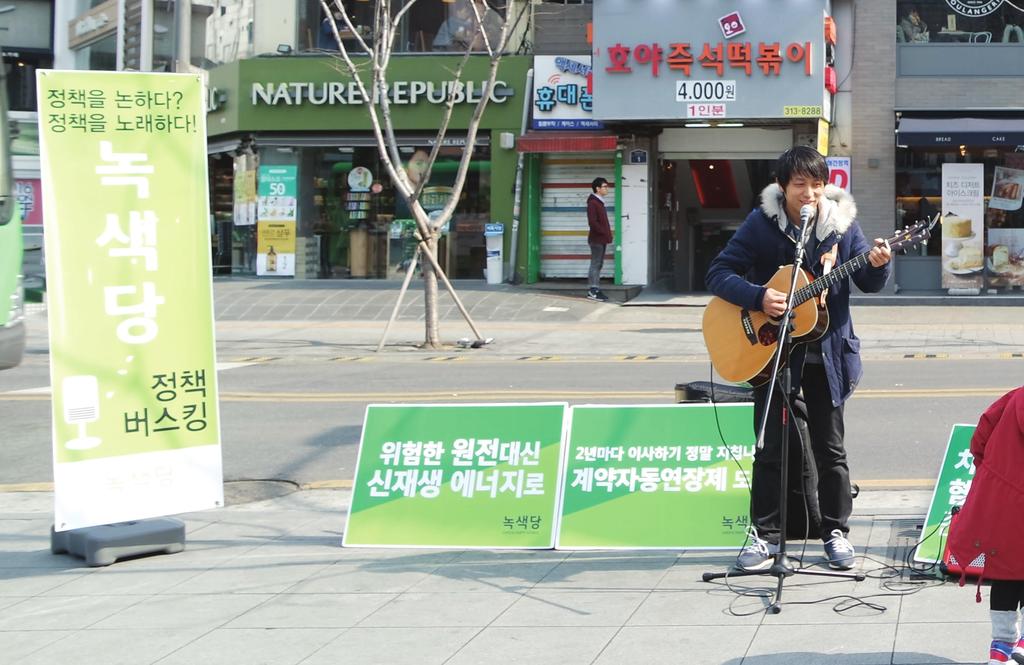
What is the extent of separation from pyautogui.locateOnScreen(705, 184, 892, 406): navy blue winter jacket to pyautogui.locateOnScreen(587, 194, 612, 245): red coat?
1620cm

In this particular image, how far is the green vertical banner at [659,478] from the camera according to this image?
657 centimetres

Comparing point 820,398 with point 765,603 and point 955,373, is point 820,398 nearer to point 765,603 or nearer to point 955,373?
point 765,603

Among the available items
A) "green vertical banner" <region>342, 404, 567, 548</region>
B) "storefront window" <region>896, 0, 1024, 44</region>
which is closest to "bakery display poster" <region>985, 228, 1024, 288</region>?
"storefront window" <region>896, 0, 1024, 44</region>

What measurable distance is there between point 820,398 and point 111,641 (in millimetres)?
3223

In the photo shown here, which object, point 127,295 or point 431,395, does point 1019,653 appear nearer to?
point 127,295

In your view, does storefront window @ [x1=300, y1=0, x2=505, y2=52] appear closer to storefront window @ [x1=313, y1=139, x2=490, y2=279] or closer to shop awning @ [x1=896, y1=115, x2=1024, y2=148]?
storefront window @ [x1=313, y1=139, x2=490, y2=279]

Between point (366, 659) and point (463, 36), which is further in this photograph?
point (463, 36)

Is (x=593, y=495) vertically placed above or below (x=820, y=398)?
below

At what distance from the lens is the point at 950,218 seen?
893 inches

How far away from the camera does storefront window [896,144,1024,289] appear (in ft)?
73.8

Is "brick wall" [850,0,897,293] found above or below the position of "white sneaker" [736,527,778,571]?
above

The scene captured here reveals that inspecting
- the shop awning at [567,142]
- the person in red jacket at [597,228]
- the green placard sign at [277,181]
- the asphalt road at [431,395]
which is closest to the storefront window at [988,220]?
the shop awning at [567,142]

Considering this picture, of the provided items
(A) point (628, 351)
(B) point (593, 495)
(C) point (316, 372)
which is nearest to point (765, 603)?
(B) point (593, 495)

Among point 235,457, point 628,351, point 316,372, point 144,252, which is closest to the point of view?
point 144,252
